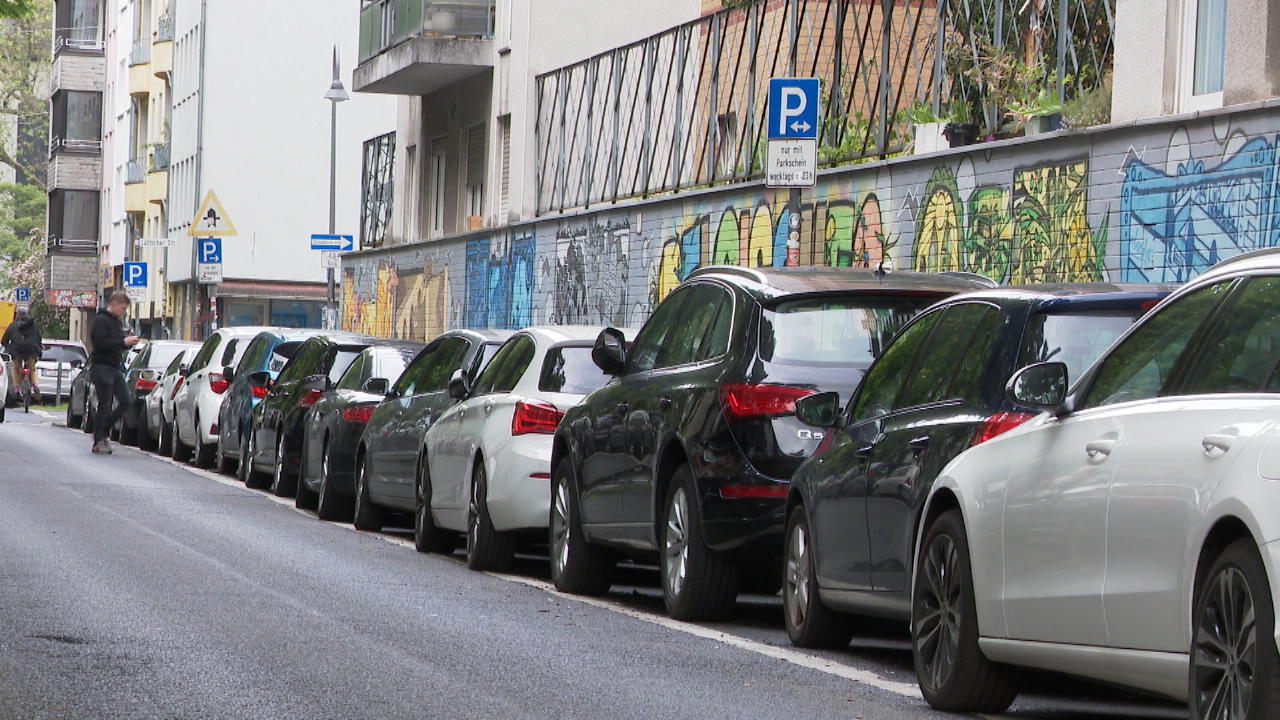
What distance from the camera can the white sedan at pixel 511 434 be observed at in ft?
45.0

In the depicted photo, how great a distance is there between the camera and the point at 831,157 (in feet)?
73.5

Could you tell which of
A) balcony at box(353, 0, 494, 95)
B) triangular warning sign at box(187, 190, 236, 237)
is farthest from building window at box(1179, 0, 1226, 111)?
triangular warning sign at box(187, 190, 236, 237)

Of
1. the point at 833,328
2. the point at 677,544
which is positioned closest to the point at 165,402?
the point at 677,544

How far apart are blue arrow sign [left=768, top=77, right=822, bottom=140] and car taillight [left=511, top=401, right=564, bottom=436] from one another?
3.94m

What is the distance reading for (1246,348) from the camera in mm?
6254

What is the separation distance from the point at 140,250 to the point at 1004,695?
75.0 meters

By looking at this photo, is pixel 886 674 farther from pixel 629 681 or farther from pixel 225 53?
pixel 225 53

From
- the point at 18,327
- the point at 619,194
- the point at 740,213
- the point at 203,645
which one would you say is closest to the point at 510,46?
the point at 619,194

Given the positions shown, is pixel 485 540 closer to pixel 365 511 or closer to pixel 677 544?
pixel 677 544

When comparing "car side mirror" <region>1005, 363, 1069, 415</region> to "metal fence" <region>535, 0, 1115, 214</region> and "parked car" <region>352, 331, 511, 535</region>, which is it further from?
"metal fence" <region>535, 0, 1115, 214</region>

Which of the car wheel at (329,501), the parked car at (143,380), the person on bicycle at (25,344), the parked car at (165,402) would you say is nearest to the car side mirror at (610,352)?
the car wheel at (329,501)

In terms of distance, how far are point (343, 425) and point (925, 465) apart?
10.5 meters

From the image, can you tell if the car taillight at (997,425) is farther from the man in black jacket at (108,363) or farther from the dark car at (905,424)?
the man in black jacket at (108,363)

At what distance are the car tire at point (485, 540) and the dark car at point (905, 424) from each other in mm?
4215
